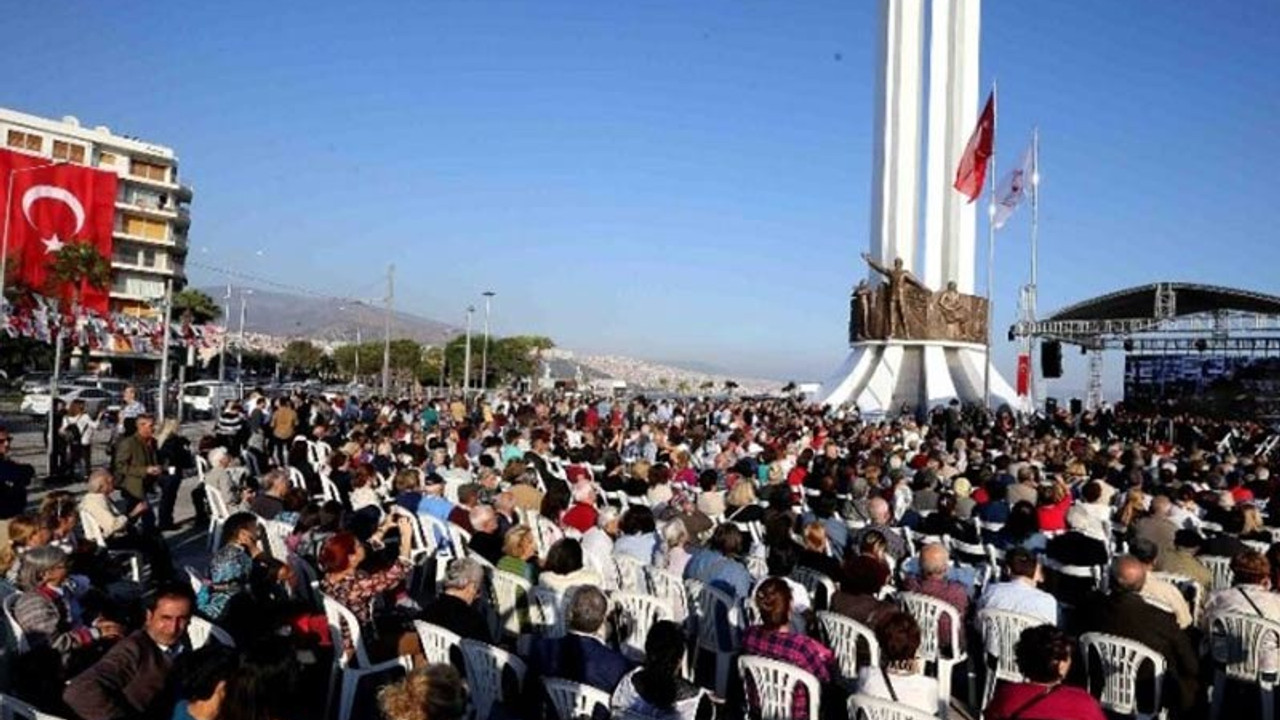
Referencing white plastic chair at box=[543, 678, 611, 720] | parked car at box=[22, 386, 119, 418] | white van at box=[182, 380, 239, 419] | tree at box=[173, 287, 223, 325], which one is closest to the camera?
white plastic chair at box=[543, 678, 611, 720]

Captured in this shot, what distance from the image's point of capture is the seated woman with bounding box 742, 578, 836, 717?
14.8 ft

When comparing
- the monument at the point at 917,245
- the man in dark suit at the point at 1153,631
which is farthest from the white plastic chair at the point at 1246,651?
the monument at the point at 917,245

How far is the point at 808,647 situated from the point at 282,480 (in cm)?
522

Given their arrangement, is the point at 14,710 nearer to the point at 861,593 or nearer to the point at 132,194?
the point at 861,593

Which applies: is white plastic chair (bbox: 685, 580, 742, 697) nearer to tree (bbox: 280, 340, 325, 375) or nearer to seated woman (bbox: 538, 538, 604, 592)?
seated woman (bbox: 538, 538, 604, 592)

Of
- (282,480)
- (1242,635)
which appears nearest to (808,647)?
(1242,635)

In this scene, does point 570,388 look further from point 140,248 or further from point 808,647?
point 808,647

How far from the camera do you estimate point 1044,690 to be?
144 inches

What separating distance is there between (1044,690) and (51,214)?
65.0 m

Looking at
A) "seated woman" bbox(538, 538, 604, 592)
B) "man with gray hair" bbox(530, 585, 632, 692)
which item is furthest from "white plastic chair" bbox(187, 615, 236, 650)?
"seated woman" bbox(538, 538, 604, 592)

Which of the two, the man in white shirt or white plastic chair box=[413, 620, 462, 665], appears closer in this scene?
white plastic chair box=[413, 620, 462, 665]

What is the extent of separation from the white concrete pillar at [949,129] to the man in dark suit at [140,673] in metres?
36.4

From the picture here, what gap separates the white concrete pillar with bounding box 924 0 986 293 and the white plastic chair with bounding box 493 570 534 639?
34.3 meters

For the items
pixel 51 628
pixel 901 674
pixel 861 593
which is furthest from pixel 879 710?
pixel 51 628
